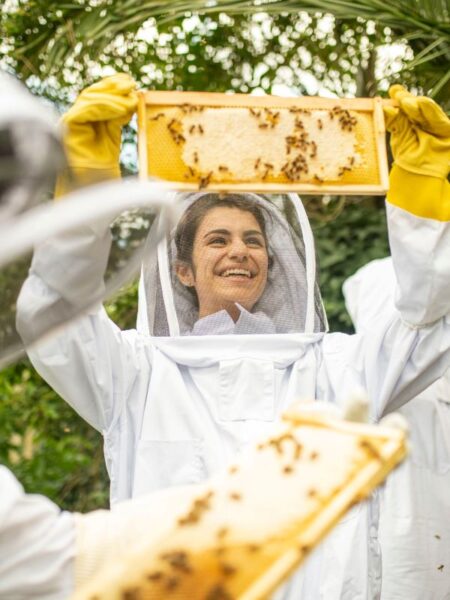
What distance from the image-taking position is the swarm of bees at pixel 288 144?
2.85 meters

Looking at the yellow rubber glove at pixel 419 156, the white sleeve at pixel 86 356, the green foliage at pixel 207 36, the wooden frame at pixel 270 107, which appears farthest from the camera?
the green foliage at pixel 207 36

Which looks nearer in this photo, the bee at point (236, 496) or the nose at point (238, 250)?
the bee at point (236, 496)

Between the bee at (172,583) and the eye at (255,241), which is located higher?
the bee at (172,583)

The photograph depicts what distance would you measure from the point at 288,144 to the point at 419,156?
409 millimetres

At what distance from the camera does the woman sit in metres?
3.03

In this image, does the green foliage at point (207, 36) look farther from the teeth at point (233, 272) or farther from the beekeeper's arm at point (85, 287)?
the beekeeper's arm at point (85, 287)

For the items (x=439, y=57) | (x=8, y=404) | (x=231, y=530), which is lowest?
(x=8, y=404)

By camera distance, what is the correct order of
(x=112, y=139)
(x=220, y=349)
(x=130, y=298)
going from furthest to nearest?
(x=130, y=298), (x=220, y=349), (x=112, y=139)

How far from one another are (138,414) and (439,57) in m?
2.20

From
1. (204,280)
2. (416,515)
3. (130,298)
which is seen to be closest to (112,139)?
(204,280)

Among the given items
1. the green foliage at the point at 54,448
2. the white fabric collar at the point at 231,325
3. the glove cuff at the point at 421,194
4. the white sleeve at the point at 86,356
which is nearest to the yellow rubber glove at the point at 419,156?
the glove cuff at the point at 421,194

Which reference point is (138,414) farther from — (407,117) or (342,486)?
(342,486)

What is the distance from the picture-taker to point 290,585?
2.96m

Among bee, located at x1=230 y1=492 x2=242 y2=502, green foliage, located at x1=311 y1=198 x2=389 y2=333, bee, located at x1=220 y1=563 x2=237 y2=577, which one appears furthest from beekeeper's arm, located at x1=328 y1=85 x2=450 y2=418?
green foliage, located at x1=311 y1=198 x2=389 y2=333
